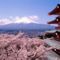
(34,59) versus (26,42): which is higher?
(26,42)

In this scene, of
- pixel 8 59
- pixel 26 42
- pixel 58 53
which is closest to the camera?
pixel 8 59

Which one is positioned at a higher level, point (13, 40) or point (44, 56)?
point (13, 40)

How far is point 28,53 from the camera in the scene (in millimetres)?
2232

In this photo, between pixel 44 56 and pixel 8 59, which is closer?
pixel 8 59

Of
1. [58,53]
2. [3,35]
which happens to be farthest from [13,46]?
[58,53]

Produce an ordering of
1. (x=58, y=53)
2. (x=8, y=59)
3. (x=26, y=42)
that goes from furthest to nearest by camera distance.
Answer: (x=58, y=53), (x=26, y=42), (x=8, y=59)

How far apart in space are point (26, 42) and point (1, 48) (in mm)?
284

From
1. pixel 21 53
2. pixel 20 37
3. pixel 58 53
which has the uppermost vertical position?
pixel 20 37

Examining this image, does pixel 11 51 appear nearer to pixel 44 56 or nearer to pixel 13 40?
pixel 13 40

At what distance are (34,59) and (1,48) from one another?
0.36m

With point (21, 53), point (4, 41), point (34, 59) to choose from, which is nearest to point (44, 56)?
point (34, 59)

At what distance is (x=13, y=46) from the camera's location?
2258mm

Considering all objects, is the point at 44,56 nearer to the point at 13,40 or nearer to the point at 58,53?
the point at 13,40

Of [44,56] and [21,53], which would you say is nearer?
[21,53]
